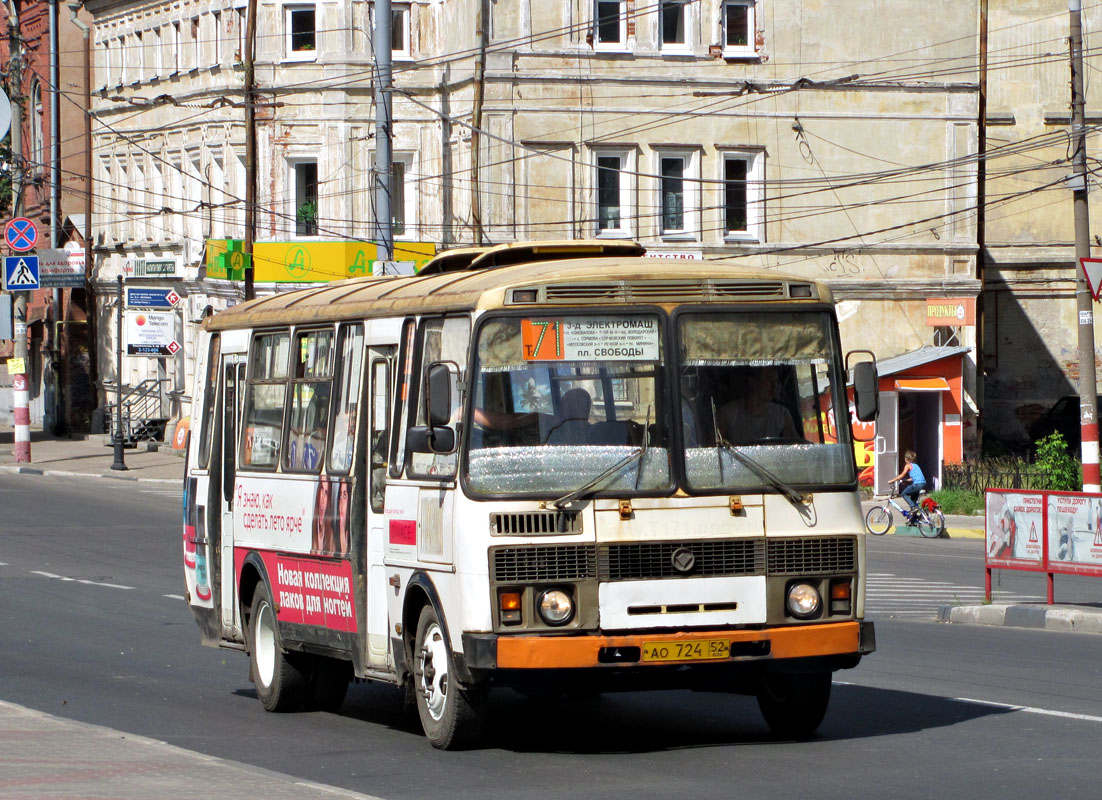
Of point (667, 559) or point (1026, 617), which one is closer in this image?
point (667, 559)

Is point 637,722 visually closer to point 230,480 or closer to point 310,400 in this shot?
point 310,400

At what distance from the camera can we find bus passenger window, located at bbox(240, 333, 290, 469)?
1192 centimetres

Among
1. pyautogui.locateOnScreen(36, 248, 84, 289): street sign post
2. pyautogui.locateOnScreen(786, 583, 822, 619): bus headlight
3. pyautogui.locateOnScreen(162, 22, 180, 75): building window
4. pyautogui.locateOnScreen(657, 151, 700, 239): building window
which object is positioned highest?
pyautogui.locateOnScreen(162, 22, 180, 75): building window

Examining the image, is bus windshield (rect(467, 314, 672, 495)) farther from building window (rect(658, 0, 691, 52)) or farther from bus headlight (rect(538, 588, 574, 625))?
building window (rect(658, 0, 691, 52))

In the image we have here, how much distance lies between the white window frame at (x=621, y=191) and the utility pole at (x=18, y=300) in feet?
42.8

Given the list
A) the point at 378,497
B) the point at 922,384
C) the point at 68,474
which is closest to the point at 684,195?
the point at 922,384

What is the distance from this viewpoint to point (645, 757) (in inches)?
376

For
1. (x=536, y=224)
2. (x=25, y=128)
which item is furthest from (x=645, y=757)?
(x=25, y=128)

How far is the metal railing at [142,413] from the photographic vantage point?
49.1 meters

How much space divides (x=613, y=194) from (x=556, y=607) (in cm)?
3238

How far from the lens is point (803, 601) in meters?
9.54

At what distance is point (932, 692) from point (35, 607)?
10.1 m

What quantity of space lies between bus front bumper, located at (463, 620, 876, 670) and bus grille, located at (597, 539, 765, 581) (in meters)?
0.31

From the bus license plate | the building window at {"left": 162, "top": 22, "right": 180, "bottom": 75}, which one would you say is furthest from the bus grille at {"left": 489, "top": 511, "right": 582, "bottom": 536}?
the building window at {"left": 162, "top": 22, "right": 180, "bottom": 75}
